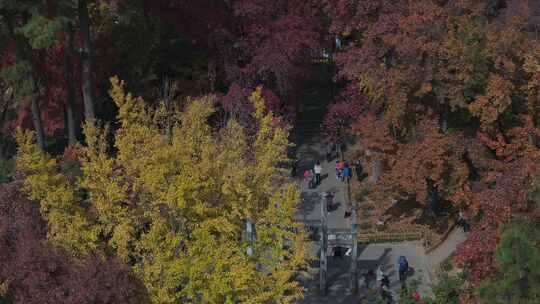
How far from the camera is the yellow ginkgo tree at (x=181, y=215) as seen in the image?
1753 centimetres

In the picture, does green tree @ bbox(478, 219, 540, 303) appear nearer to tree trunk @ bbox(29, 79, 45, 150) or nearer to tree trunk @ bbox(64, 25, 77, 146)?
tree trunk @ bbox(29, 79, 45, 150)

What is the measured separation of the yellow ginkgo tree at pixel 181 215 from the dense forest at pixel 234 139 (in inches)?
2.2

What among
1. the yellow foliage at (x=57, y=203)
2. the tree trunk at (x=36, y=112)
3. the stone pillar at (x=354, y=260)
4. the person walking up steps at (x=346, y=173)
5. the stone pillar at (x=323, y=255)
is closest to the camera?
the yellow foliage at (x=57, y=203)

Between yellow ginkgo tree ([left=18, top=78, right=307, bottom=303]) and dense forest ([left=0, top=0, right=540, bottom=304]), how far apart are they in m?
0.05

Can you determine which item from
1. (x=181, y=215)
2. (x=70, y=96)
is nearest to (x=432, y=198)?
(x=181, y=215)

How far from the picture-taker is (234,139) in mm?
20641

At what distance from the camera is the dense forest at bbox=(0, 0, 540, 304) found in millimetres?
17500

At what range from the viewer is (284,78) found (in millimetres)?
31109

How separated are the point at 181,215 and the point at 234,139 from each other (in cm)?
315

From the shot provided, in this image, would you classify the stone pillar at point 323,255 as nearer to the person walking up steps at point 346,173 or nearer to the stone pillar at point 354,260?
the stone pillar at point 354,260

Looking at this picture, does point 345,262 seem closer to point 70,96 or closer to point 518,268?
point 518,268

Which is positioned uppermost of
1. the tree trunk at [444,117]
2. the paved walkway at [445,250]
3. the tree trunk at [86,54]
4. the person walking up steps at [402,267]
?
the tree trunk at [86,54]

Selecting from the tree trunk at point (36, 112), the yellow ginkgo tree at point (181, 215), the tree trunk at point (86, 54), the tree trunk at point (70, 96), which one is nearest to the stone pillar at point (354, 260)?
the yellow ginkgo tree at point (181, 215)

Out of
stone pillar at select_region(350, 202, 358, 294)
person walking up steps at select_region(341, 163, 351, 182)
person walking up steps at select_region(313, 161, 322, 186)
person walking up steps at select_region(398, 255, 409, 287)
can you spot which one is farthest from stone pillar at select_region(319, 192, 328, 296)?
person walking up steps at select_region(313, 161, 322, 186)
